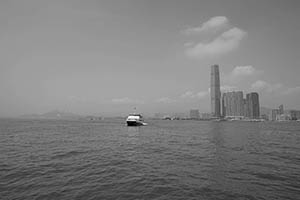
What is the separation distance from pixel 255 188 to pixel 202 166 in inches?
240

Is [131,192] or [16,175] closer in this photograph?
[131,192]

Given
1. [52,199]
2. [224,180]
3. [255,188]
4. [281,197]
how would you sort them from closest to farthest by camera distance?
[52,199]
[281,197]
[255,188]
[224,180]

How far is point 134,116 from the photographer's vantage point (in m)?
93.4

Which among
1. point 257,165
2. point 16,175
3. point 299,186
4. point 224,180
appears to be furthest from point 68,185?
point 257,165

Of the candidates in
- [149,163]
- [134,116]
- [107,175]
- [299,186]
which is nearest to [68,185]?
[107,175]

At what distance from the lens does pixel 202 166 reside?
18.6m

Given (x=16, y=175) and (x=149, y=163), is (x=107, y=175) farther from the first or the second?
(x=16, y=175)

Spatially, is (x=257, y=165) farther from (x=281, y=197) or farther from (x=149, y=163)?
(x=149, y=163)

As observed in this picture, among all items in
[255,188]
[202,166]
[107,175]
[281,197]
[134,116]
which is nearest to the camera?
[281,197]

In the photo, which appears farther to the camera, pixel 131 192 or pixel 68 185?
pixel 68 185

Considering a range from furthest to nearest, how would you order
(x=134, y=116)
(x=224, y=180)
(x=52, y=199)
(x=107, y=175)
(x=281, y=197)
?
(x=134, y=116) < (x=107, y=175) < (x=224, y=180) < (x=281, y=197) < (x=52, y=199)

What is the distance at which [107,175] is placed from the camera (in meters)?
15.3

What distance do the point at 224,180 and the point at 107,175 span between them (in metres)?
9.04

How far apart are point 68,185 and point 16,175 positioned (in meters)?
5.61
